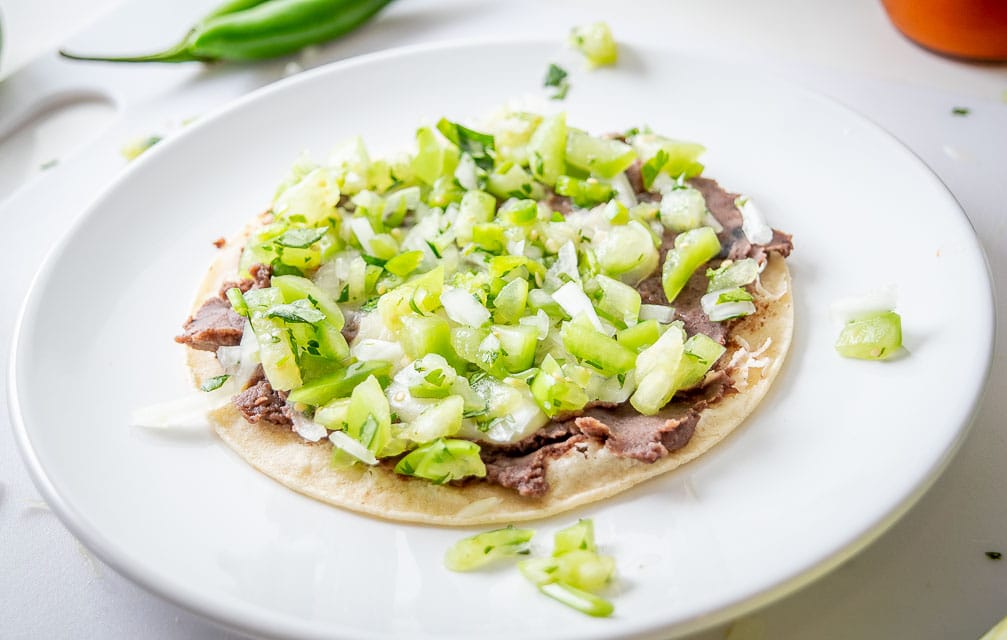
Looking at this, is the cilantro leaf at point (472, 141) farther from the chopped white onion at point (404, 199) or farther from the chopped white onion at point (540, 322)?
the chopped white onion at point (540, 322)

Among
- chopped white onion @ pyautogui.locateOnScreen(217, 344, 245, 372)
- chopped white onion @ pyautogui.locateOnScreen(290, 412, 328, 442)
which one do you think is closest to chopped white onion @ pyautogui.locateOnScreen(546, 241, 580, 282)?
chopped white onion @ pyautogui.locateOnScreen(290, 412, 328, 442)

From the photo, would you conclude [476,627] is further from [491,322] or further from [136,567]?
[491,322]

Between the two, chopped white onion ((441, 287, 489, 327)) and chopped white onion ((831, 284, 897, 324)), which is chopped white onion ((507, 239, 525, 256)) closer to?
chopped white onion ((441, 287, 489, 327))

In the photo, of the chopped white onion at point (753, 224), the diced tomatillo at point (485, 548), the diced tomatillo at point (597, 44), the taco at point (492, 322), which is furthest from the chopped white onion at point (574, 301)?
the diced tomatillo at point (597, 44)

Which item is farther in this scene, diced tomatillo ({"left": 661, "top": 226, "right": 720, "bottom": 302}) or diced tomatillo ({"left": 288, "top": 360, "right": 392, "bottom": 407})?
diced tomatillo ({"left": 661, "top": 226, "right": 720, "bottom": 302})

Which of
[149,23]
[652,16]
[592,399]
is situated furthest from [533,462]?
[149,23]

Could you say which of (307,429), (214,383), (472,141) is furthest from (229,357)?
(472,141)

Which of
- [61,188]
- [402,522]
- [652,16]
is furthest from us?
[652,16]
